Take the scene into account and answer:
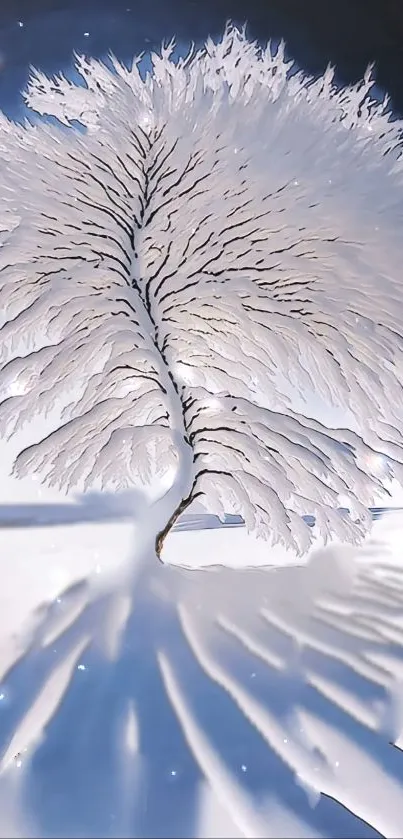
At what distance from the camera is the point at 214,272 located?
23.9 inches

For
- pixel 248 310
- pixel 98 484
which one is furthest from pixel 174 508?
pixel 248 310

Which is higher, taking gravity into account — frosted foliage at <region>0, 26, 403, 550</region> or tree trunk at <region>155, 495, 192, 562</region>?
frosted foliage at <region>0, 26, 403, 550</region>

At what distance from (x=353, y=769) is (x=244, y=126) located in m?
0.48

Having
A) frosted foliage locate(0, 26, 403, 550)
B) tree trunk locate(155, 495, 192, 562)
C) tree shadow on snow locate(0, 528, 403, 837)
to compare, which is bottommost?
tree shadow on snow locate(0, 528, 403, 837)

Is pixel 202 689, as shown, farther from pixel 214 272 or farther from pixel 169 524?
pixel 214 272

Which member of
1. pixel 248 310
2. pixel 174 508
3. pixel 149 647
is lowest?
pixel 149 647

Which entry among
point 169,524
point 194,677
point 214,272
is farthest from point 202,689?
point 214,272

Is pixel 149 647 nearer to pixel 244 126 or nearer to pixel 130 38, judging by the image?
pixel 244 126

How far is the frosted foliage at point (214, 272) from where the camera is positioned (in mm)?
604

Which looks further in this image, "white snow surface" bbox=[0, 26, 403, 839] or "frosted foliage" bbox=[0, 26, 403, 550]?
"frosted foliage" bbox=[0, 26, 403, 550]

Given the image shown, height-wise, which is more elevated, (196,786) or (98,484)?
(98,484)

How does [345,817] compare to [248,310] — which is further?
[248,310]

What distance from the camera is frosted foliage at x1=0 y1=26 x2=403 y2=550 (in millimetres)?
604

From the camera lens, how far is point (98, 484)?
2.23ft
